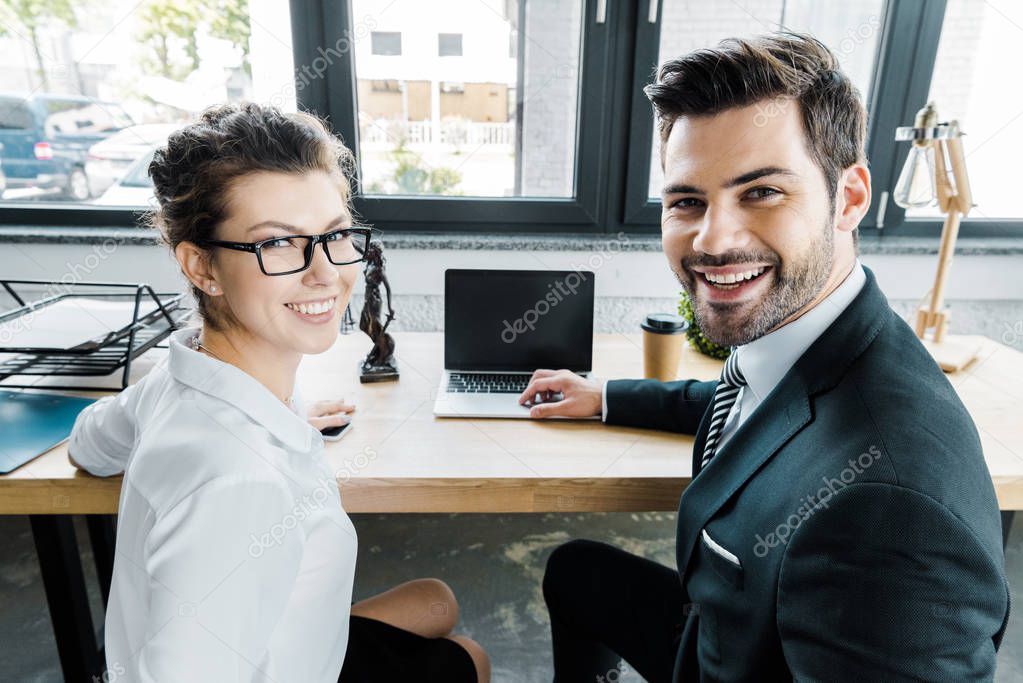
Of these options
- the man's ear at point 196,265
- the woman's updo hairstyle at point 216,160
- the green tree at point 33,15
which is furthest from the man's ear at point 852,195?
the green tree at point 33,15

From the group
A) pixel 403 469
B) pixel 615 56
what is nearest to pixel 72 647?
pixel 403 469

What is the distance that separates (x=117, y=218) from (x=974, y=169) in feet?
8.75

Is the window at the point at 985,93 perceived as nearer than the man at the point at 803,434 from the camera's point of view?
No

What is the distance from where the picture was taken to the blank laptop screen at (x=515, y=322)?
4.38 feet

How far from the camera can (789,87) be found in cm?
77

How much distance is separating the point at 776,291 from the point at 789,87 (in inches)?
9.8

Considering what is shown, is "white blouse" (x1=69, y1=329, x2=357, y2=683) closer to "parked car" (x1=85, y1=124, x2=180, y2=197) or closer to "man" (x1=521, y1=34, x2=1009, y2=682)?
"man" (x1=521, y1=34, x2=1009, y2=682)

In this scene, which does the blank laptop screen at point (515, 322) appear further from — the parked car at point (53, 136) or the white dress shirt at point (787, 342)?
the parked car at point (53, 136)

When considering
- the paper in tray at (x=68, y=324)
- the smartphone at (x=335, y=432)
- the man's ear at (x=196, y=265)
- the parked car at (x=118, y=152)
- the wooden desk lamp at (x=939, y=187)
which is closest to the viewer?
the man's ear at (x=196, y=265)

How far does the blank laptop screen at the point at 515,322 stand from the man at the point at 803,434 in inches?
17.4

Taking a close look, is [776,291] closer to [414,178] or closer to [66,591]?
[66,591]

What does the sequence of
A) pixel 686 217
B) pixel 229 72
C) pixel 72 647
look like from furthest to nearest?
pixel 229 72 → pixel 72 647 → pixel 686 217

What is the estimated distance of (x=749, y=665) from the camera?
2.24 feet

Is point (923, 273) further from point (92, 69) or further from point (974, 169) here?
point (92, 69)
